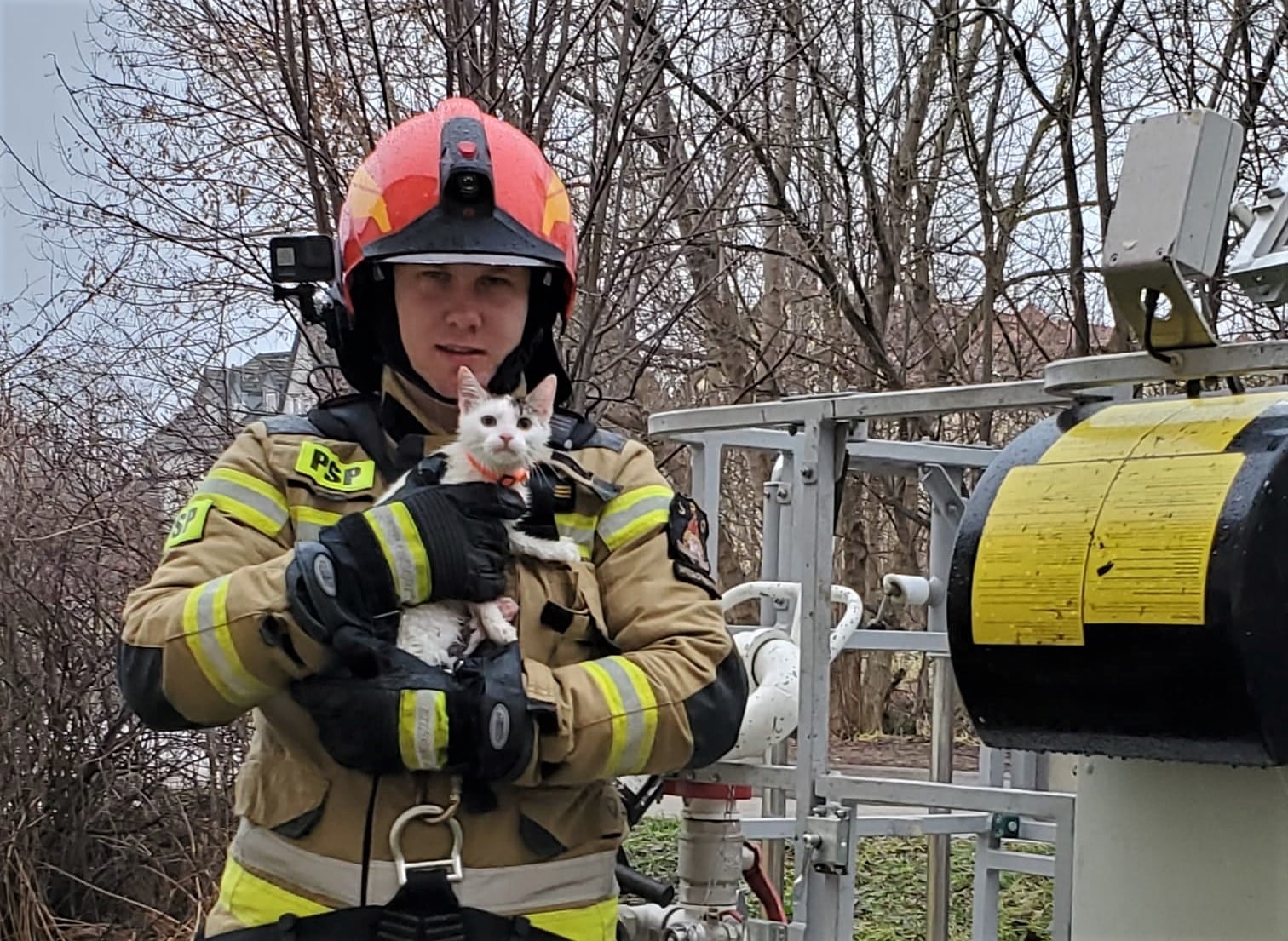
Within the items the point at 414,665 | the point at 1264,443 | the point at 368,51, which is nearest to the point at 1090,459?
the point at 1264,443

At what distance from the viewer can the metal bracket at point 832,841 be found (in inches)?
110

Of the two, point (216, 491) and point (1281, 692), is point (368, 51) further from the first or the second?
point (1281, 692)

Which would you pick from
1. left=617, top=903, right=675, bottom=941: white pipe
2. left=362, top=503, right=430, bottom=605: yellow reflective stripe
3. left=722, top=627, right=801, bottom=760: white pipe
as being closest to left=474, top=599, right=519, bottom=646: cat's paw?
left=362, top=503, right=430, bottom=605: yellow reflective stripe

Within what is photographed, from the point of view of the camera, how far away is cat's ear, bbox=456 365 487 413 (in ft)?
7.14

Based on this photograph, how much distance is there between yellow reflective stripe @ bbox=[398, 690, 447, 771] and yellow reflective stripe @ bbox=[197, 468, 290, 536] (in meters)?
0.37

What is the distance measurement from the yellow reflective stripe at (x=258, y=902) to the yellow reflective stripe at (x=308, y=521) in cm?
47

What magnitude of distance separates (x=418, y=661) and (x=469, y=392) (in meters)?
0.41

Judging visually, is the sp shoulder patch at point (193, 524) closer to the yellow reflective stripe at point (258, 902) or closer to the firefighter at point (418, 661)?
the firefighter at point (418, 661)

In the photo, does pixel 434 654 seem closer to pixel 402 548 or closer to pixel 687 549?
pixel 402 548

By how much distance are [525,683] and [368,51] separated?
3.98m

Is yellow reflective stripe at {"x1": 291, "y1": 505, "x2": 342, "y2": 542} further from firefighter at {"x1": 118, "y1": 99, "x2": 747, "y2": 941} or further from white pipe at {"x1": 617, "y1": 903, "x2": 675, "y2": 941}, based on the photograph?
white pipe at {"x1": 617, "y1": 903, "x2": 675, "y2": 941}

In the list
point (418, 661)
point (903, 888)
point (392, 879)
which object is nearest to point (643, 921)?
point (392, 879)

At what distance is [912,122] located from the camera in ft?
32.5

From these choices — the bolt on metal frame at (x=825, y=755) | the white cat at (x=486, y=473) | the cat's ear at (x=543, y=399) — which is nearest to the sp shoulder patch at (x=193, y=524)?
the white cat at (x=486, y=473)
